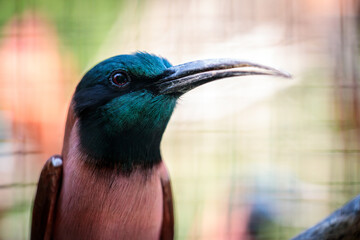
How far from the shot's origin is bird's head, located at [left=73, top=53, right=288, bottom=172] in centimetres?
105

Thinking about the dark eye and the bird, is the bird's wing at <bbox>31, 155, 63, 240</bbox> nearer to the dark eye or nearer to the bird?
the bird

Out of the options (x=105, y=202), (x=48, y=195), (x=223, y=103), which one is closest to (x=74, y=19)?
(x=223, y=103)

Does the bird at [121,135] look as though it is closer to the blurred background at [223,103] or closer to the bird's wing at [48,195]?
the bird's wing at [48,195]

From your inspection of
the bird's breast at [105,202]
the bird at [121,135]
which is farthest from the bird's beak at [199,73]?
the bird's breast at [105,202]

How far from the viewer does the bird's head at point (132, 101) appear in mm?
1046

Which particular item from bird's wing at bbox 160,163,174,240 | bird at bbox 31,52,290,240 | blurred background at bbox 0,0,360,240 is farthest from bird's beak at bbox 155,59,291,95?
blurred background at bbox 0,0,360,240

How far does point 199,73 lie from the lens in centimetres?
105

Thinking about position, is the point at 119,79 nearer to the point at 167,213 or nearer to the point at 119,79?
the point at 119,79

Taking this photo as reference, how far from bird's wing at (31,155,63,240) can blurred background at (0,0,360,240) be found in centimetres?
119

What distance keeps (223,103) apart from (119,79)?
1553 millimetres

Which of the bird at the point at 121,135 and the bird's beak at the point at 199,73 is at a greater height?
the bird's beak at the point at 199,73

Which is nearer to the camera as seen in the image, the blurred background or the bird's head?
the bird's head

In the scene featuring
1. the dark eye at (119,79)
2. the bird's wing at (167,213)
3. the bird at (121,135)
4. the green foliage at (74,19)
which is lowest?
the bird's wing at (167,213)

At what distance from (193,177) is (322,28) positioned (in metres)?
1.32
